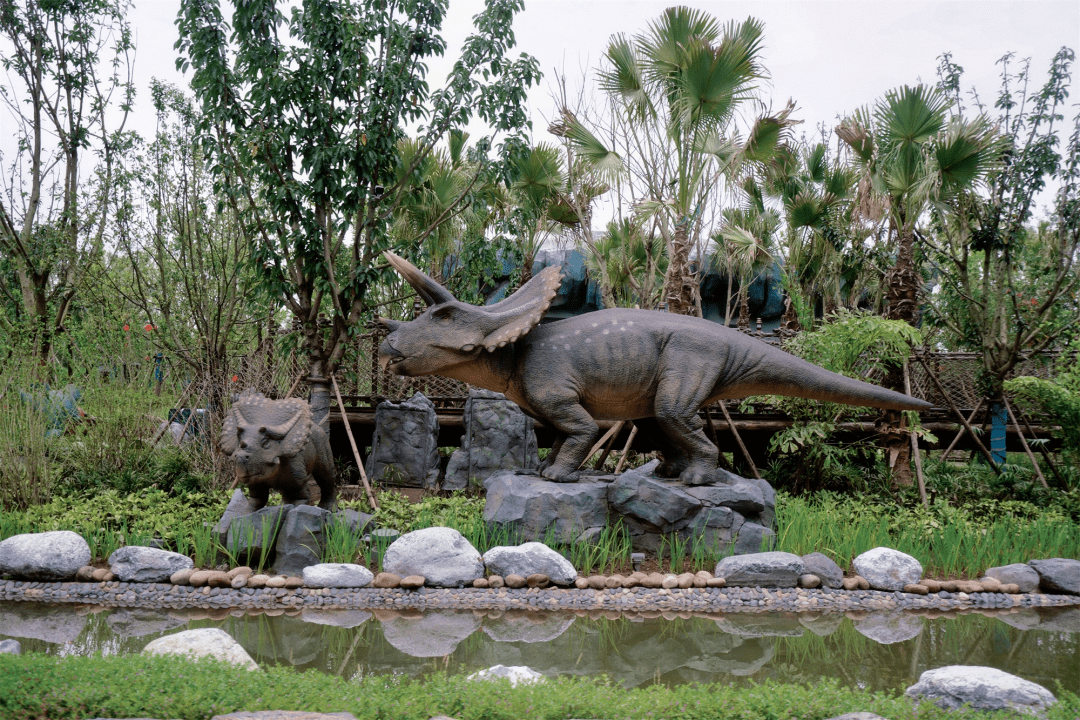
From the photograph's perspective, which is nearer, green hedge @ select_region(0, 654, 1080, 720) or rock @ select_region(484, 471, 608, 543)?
green hedge @ select_region(0, 654, 1080, 720)

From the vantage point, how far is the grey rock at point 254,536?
4629mm

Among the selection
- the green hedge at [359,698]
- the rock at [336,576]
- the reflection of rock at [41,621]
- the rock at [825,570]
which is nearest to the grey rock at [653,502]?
the rock at [825,570]

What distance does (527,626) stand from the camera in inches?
152

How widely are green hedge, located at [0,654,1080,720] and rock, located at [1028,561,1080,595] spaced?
2.50m

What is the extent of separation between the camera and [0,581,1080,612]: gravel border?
4223 mm

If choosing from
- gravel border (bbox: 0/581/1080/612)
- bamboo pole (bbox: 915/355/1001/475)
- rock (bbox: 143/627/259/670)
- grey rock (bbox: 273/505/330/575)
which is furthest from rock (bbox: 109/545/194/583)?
bamboo pole (bbox: 915/355/1001/475)

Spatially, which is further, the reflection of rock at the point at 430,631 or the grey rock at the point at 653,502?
the grey rock at the point at 653,502

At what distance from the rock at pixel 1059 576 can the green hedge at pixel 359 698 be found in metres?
2.50

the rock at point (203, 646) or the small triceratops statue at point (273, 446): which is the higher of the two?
the small triceratops statue at point (273, 446)

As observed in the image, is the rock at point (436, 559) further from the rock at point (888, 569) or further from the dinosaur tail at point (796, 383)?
the rock at point (888, 569)

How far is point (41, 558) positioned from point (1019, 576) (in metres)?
5.92

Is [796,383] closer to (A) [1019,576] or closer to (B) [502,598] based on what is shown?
(A) [1019,576]

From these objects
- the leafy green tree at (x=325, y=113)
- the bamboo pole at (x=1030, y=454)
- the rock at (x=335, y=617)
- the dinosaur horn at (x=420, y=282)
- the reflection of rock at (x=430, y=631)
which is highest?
the leafy green tree at (x=325, y=113)

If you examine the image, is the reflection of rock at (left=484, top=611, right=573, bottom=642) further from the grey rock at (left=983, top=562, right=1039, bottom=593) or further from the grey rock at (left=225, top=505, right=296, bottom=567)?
the grey rock at (left=983, top=562, right=1039, bottom=593)
